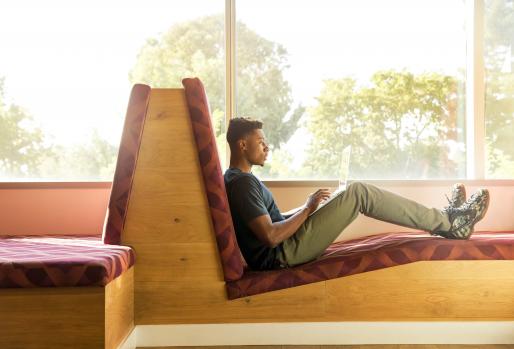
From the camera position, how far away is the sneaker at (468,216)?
112 inches

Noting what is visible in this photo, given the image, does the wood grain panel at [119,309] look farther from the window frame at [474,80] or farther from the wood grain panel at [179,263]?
the window frame at [474,80]

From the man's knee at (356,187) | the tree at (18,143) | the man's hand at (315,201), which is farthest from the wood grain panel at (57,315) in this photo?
the tree at (18,143)

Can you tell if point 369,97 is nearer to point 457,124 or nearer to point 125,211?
point 457,124

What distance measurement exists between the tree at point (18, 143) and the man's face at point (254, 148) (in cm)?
156

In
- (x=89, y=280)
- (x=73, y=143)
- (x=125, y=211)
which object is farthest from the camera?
(x=73, y=143)

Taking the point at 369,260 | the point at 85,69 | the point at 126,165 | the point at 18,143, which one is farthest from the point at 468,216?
the point at 18,143

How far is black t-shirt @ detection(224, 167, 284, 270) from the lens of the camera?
2723mm

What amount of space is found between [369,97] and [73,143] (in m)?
1.84

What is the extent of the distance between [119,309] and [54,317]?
298mm

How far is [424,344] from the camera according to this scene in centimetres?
276

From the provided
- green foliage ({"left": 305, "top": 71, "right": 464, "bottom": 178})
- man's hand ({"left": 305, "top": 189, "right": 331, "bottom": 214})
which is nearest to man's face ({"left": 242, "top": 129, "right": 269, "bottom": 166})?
man's hand ({"left": 305, "top": 189, "right": 331, "bottom": 214})

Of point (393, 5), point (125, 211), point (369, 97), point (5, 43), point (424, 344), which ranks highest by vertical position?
point (393, 5)

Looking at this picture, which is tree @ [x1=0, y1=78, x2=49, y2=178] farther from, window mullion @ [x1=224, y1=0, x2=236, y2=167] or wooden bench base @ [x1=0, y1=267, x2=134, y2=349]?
wooden bench base @ [x1=0, y1=267, x2=134, y2=349]

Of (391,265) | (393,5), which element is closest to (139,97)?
(391,265)
